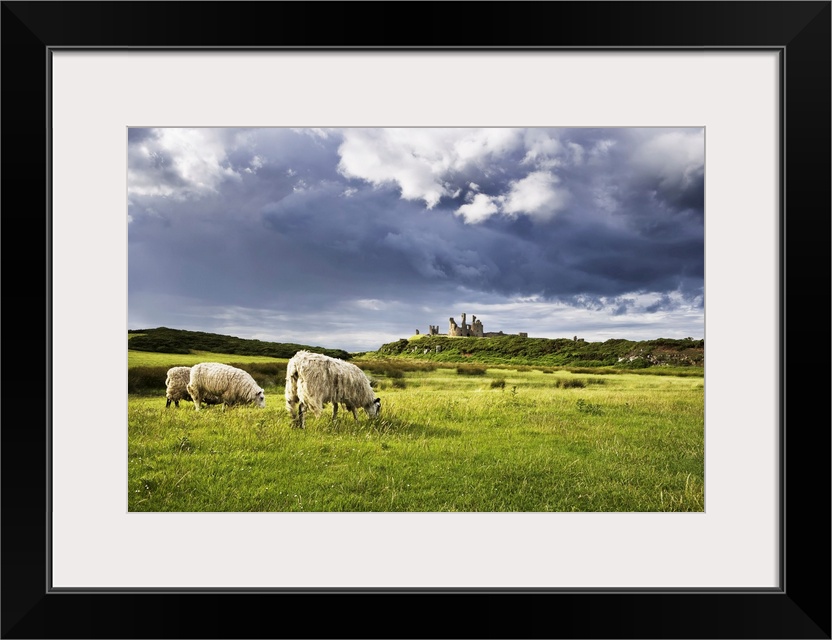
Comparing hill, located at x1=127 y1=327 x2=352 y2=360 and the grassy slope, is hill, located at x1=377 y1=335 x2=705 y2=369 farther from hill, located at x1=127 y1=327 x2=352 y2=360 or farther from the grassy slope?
hill, located at x1=127 y1=327 x2=352 y2=360

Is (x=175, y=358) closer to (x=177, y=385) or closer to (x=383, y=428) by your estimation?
(x=177, y=385)

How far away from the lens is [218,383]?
217 inches

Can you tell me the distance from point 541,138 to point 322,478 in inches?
198

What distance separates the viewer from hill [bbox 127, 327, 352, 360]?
4.49m

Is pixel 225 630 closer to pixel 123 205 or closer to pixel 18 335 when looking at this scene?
pixel 18 335

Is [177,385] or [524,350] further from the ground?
[524,350]

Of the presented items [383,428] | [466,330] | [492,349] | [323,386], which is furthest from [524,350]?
[323,386]

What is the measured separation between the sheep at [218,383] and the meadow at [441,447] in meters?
0.17

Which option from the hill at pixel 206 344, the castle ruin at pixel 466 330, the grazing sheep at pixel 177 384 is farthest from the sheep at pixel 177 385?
the castle ruin at pixel 466 330

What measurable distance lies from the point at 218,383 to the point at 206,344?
85 centimetres

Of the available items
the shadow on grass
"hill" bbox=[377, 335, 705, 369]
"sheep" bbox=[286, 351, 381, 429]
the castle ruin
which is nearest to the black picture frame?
"hill" bbox=[377, 335, 705, 369]

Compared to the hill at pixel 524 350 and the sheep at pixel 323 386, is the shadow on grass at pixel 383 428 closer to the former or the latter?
the sheep at pixel 323 386

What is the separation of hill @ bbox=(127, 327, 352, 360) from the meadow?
132mm

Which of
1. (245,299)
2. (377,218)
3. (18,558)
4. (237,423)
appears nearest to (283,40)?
(377,218)
